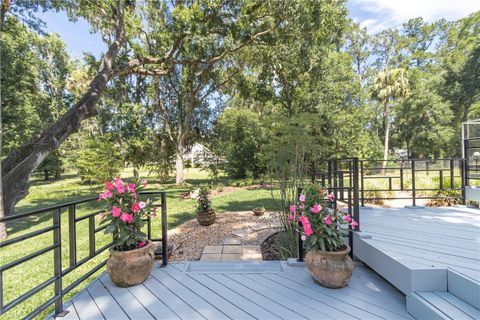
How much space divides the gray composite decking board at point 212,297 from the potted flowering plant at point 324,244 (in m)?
0.78

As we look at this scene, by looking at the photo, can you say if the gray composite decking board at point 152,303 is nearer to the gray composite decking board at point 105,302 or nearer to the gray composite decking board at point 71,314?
the gray composite decking board at point 105,302

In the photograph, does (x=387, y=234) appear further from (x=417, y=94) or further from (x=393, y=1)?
(x=417, y=94)

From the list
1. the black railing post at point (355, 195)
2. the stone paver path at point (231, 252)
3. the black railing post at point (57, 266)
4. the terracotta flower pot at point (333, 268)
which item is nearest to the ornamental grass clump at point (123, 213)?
the black railing post at point (57, 266)

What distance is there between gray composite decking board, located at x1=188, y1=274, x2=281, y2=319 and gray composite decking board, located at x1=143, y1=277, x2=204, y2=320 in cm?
31

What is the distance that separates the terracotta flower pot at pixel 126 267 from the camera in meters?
2.09

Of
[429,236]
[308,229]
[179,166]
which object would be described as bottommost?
[429,236]

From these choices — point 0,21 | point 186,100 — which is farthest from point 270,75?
point 0,21

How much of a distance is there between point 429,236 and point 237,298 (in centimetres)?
231

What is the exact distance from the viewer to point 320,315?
168 centimetres

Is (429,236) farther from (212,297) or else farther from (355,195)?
(212,297)

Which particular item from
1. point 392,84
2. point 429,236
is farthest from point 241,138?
point 429,236

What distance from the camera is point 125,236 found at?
212cm

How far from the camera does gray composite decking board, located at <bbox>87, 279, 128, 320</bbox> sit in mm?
1743

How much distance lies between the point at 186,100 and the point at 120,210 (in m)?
11.4
